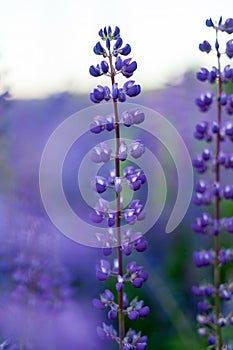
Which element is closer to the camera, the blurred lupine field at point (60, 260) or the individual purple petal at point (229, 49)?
the individual purple petal at point (229, 49)

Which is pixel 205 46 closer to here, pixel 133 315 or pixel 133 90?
pixel 133 90

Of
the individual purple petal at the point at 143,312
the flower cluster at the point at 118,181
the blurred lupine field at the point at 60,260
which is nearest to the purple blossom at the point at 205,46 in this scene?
the flower cluster at the point at 118,181

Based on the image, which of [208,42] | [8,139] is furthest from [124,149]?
[8,139]

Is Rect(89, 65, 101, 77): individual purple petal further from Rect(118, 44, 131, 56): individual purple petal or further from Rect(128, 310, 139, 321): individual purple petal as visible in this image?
Rect(128, 310, 139, 321): individual purple petal

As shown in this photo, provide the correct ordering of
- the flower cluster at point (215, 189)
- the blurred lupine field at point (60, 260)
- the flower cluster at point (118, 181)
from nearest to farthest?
the flower cluster at point (118, 181) → the flower cluster at point (215, 189) → the blurred lupine field at point (60, 260)

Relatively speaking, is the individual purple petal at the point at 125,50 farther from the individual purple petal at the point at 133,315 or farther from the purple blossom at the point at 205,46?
the individual purple petal at the point at 133,315

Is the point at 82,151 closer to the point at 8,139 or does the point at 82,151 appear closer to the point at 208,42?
the point at 8,139

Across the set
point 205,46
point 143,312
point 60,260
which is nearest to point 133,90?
point 205,46

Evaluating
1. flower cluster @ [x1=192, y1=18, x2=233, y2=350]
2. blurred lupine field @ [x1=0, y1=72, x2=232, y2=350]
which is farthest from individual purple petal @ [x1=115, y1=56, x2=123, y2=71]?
blurred lupine field @ [x1=0, y1=72, x2=232, y2=350]
